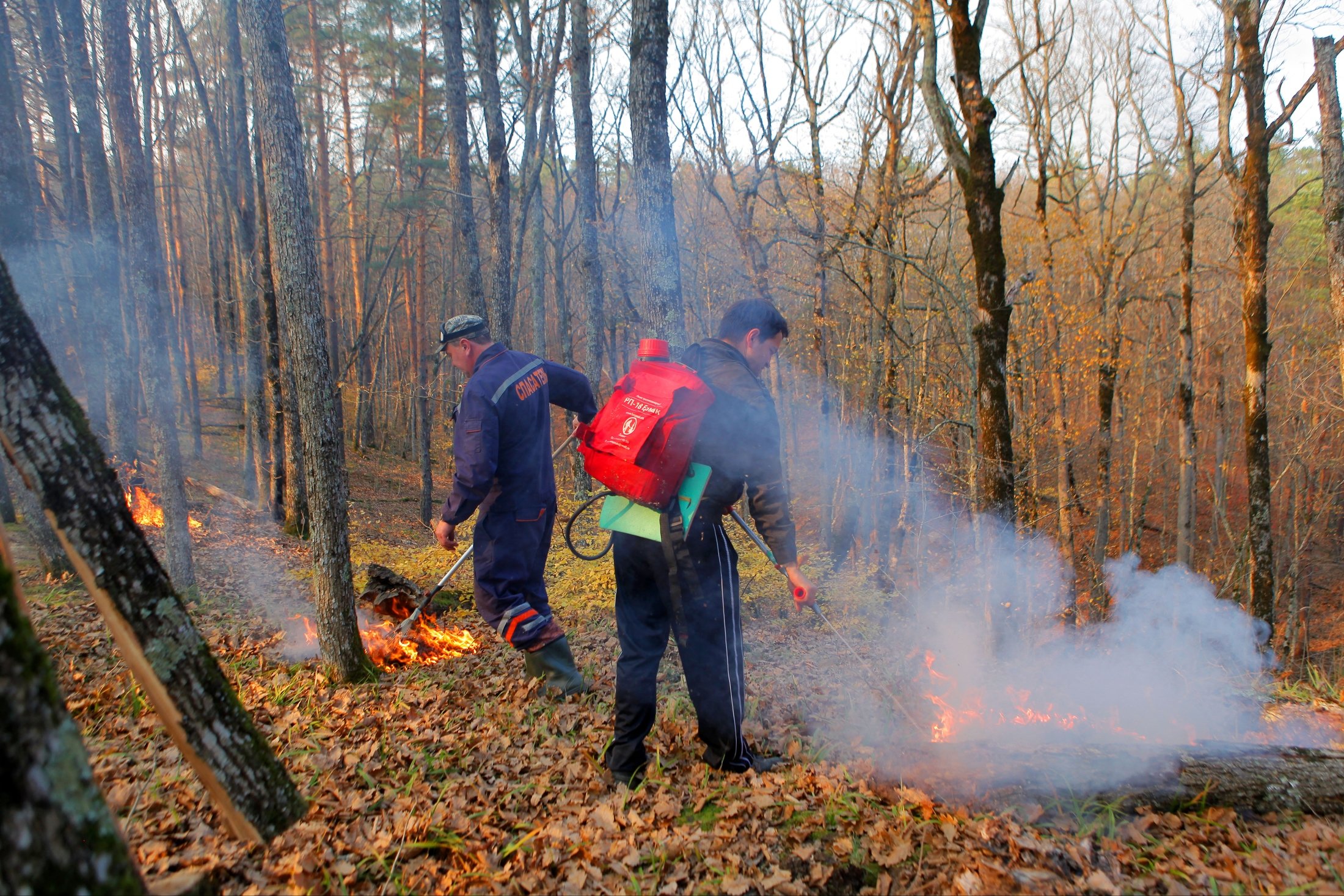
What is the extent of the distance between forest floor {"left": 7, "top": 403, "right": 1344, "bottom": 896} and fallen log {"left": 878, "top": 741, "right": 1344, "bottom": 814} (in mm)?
51

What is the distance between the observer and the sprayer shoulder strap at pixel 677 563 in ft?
11.1

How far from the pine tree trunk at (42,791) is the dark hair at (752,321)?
294cm

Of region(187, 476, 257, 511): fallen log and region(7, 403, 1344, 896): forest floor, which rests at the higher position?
region(7, 403, 1344, 896): forest floor

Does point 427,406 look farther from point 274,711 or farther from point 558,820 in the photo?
point 558,820

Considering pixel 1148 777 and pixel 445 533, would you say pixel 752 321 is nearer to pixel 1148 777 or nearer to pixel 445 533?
pixel 445 533

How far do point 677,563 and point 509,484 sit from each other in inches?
64.5

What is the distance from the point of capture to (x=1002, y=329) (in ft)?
20.1

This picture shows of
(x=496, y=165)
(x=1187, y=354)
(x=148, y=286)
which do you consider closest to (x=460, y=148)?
(x=496, y=165)

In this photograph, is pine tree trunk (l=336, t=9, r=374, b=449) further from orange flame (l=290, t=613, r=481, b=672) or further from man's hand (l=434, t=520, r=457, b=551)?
man's hand (l=434, t=520, r=457, b=551)

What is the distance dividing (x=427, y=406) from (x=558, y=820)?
13390 millimetres

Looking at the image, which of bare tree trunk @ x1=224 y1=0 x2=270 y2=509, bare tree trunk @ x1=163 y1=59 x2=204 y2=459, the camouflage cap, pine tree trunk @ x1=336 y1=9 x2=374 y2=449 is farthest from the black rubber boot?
bare tree trunk @ x1=163 y1=59 x2=204 y2=459

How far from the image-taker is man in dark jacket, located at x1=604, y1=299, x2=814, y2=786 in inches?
136

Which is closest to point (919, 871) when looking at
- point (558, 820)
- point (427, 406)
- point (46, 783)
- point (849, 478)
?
point (558, 820)

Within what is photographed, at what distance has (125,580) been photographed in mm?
2377
